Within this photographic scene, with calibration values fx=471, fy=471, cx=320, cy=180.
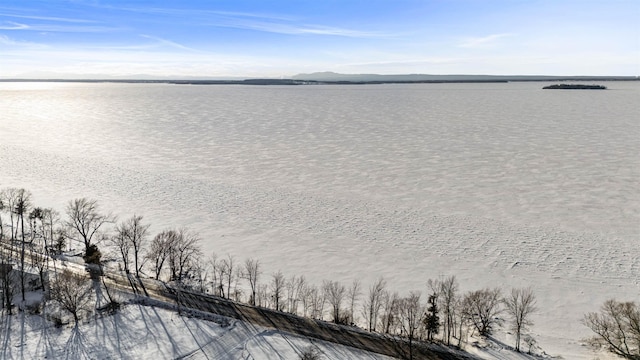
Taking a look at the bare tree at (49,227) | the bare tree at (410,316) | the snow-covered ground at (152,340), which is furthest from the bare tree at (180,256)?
the bare tree at (410,316)

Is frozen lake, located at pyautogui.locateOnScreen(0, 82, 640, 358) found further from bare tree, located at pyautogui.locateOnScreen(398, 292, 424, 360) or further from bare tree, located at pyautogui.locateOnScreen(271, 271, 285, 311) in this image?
bare tree, located at pyautogui.locateOnScreen(398, 292, 424, 360)

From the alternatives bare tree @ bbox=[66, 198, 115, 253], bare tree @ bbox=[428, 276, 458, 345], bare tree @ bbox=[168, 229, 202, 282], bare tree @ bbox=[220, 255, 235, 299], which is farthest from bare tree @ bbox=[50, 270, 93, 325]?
bare tree @ bbox=[428, 276, 458, 345]

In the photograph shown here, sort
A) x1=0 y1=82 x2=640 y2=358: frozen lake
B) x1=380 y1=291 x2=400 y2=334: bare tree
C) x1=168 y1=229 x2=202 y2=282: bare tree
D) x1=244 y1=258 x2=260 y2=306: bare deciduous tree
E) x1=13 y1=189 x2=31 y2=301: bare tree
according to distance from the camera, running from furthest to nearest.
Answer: x1=0 y1=82 x2=640 y2=358: frozen lake, x1=168 y1=229 x2=202 y2=282: bare tree, x1=13 y1=189 x2=31 y2=301: bare tree, x1=244 y1=258 x2=260 y2=306: bare deciduous tree, x1=380 y1=291 x2=400 y2=334: bare tree

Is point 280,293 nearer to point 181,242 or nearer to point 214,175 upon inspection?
point 181,242

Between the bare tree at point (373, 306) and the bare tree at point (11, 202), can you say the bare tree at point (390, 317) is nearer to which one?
the bare tree at point (373, 306)

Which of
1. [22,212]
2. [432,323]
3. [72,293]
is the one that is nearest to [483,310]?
[432,323]

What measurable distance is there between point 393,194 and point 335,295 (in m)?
25.6

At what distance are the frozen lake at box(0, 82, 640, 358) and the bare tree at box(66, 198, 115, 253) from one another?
3.66 metres

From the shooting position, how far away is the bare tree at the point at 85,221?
45338 mm

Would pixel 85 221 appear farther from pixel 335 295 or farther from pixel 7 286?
pixel 335 295

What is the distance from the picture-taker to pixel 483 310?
35.8 metres

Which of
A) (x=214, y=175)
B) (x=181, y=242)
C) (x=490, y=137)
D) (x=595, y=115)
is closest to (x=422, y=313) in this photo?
(x=181, y=242)

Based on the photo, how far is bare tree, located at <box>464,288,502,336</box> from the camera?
34.5 meters

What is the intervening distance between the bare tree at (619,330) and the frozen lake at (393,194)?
1424mm
